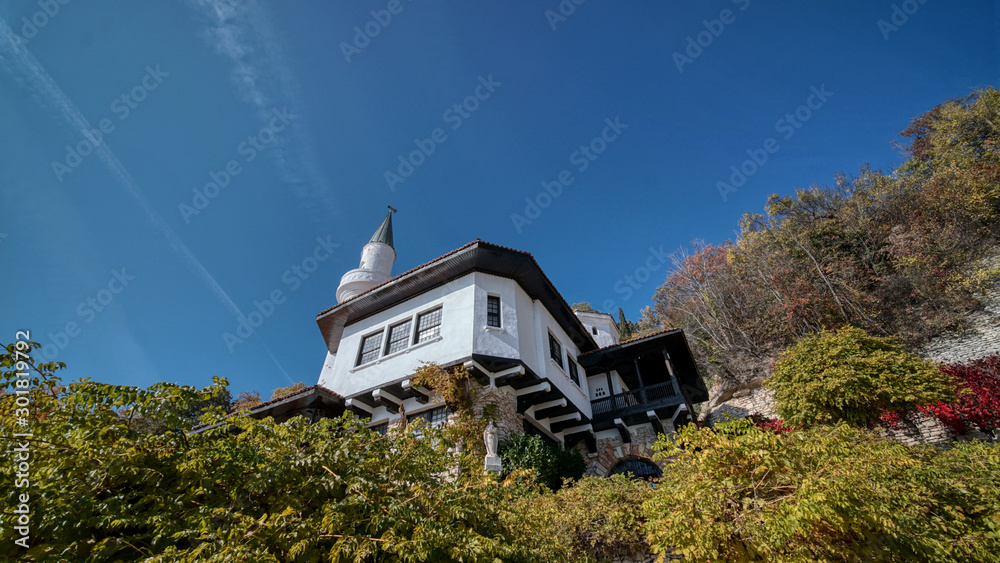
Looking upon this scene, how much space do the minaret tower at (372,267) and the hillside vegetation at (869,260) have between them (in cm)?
1718

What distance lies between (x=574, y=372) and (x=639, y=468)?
11.9ft

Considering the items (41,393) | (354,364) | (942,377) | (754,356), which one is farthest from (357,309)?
(754,356)

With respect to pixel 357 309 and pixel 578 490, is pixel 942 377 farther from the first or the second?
pixel 357 309

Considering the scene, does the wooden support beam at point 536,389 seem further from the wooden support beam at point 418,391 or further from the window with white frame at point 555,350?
the wooden support beam at point 418,391

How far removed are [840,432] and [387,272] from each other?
62.7ft

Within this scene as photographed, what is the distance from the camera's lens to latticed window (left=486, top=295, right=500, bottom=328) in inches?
470

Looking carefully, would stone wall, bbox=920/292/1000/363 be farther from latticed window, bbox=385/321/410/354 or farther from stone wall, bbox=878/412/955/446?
latticed window, bbox=385/321/410/354

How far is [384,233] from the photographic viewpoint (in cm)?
2312

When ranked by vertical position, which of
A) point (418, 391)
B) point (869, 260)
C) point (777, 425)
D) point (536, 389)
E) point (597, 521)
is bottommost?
point (597, 521)

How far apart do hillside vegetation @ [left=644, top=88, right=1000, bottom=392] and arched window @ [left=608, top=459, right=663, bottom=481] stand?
346 inches

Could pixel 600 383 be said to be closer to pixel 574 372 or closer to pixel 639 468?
pixel 574 372

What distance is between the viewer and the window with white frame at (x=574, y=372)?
1456cm

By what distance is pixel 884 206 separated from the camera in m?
20.6

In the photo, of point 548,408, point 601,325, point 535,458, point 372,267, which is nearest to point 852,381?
point 548,408
